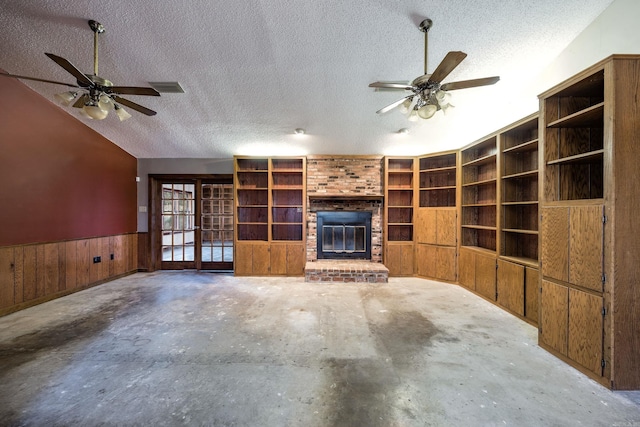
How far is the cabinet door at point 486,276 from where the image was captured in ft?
12.0

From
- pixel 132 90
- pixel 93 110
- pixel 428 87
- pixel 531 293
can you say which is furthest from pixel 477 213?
pixel 93 110

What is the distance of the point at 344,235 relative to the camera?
5293 mm

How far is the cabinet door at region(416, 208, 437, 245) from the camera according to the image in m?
4.78

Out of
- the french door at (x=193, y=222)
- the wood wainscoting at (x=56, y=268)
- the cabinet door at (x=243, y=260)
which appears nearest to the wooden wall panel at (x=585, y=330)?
the cabinet door at (x=243, y=260)

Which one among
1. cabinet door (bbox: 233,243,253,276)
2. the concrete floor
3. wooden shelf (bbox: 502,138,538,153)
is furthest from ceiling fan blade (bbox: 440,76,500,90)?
cabinet door (bbox: 233,243,253,276)

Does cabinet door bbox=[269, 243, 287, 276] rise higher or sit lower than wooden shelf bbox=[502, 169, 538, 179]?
lower

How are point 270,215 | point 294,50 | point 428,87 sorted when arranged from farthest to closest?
point 270,215
point 294,50
point 428,87

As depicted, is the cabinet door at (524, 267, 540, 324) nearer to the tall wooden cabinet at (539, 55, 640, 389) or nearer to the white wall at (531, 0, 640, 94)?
the tall wooden cabinet at (539, 55, 640, 389)

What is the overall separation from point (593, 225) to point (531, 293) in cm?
136

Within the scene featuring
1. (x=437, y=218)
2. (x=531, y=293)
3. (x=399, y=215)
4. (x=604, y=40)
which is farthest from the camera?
(x=399, y=215)

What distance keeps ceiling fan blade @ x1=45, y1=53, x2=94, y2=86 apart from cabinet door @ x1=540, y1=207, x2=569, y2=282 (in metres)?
4.32

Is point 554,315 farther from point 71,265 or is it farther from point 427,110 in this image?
point 71,265

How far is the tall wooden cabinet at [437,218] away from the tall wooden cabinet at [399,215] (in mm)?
184

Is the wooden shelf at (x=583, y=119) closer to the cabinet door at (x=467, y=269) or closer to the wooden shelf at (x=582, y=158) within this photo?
the wooden shelf at (x=582, y=158)
